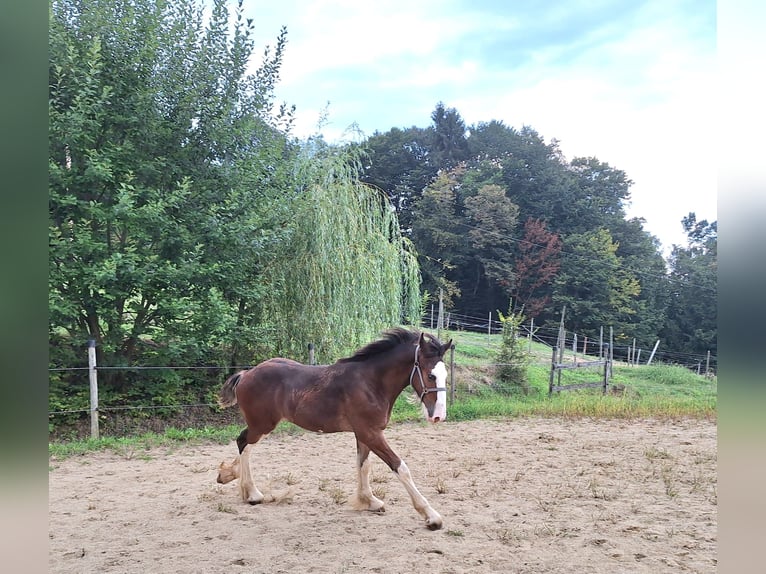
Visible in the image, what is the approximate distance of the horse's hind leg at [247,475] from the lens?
4.36 meters

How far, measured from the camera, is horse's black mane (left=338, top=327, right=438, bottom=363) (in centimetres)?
419

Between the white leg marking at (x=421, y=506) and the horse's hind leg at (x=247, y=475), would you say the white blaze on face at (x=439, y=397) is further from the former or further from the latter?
the horse's hind leg at (x=247, y=475)

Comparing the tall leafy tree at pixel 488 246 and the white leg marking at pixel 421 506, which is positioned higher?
the tall leafy tree at pixel 488 246

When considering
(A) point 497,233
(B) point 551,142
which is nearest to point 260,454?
(A) point 497,233

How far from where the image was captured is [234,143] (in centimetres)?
853

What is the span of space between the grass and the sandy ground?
0.50 metres

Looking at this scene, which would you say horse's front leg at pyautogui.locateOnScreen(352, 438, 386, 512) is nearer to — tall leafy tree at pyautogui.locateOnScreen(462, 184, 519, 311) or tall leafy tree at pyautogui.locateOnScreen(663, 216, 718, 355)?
tall leafy tree at pyautogui.locateOnScreen(663, 216, 718, 355)

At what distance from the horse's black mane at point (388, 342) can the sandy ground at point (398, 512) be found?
130cm

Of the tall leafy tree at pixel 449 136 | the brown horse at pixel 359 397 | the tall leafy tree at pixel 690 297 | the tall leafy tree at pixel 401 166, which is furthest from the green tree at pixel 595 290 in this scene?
the brown horse at pixel 359 397

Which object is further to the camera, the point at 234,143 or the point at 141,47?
the point at 234,143

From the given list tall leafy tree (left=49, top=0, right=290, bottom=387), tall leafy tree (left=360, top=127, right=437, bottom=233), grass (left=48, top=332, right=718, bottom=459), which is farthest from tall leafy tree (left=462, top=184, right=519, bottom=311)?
tall leafy tree (left=49, top=0, right=290, bottom=387)

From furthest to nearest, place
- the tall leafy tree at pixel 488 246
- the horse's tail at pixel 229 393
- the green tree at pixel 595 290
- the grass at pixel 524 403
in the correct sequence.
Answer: the tall leafy tree at pixel 488 246 → the green tree at pixel 595 290 → the grass at pixel 524 403 → the horse's tail at pixel 229 393
